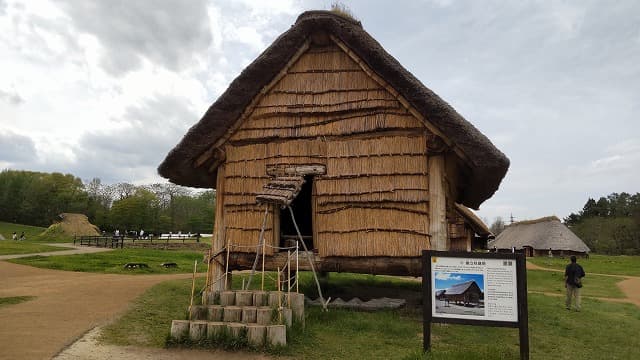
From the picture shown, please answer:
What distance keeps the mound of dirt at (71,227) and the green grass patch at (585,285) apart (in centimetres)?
4066

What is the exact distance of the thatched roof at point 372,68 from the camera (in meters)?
8.30

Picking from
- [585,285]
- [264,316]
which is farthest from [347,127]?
[585,285]

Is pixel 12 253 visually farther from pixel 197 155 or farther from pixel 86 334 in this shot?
pixel 86 334

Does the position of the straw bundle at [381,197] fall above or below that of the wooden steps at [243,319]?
above

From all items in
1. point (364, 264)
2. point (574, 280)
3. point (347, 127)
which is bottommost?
point (574, 280)

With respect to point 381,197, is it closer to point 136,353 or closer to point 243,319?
point 243,319

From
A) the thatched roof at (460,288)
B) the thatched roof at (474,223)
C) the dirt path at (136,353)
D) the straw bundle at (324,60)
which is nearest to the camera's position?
the dirt path at (136,353)

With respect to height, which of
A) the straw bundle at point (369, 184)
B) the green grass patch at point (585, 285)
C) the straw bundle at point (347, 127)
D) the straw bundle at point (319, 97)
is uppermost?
the straw bundle at point (319, 97)

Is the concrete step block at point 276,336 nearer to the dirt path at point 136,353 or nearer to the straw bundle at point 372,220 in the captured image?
the dirt path at point 136,353

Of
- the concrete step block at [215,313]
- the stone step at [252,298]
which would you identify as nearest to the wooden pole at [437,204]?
the stone step at [252,298]

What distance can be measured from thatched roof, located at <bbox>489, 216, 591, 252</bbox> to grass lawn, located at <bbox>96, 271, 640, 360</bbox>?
1176 inches

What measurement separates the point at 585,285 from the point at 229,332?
19492 mm

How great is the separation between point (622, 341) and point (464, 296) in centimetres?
431

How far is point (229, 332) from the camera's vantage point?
234 inches
